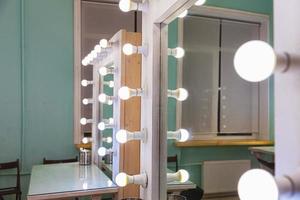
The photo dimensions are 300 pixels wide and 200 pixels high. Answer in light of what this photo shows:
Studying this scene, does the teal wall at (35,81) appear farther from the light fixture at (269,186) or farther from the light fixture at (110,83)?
the light fixture at (269,186)

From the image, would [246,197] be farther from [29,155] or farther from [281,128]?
[29,155]

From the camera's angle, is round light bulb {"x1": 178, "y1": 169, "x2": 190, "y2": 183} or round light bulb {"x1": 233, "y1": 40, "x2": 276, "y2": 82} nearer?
round light bulb {"x1": 233, "y1": 40, "x2": 276, "y2": 82}

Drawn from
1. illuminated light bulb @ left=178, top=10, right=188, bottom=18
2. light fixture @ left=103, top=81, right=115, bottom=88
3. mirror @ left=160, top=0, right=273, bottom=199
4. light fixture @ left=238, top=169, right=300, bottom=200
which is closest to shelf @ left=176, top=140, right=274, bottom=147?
mirror @ left=160, top=0, right=273, bottom=199

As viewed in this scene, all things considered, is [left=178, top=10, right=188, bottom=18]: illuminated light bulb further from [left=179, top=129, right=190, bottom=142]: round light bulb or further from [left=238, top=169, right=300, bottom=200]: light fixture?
[left=238, top=169, right=300, bottom=200]: light fixture

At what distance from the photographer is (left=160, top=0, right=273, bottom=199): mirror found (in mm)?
819

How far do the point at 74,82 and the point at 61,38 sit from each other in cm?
40

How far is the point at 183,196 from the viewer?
1101 millimetres

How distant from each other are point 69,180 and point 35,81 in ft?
3.83

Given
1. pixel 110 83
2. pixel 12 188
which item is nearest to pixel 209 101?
pixel 110 83

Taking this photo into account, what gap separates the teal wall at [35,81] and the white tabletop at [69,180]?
18.6 inches

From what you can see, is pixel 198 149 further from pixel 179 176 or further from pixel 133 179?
pixel 133 179

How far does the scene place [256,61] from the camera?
1.44 ft

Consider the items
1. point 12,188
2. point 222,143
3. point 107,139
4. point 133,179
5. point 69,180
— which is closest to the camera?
A: point 222,143

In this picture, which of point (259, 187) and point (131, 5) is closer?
point (259, 187)
